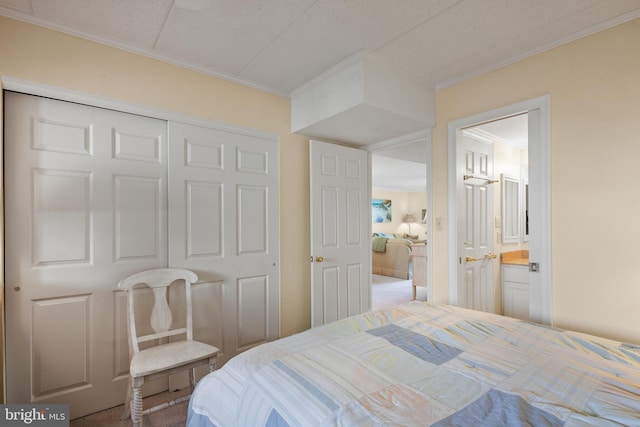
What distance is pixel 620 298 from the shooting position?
1.78 meters

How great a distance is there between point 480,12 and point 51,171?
2717 millimetres

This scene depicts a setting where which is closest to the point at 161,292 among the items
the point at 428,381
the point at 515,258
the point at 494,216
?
the point at 428,381

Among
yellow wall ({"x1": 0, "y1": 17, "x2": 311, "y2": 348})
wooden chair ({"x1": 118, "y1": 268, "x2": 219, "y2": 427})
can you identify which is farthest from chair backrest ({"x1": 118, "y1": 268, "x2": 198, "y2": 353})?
yellow wall ({"x1": 0, "y1": 17, "x2": 311, "y2": 348})

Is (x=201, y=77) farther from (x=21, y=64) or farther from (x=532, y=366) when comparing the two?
(x=532, y=366)

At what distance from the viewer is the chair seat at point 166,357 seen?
1.64 metres

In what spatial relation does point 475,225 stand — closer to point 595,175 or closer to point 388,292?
point 595,175

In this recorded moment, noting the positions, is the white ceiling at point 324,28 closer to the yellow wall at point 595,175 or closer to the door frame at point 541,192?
the yellow wall at point 595,175

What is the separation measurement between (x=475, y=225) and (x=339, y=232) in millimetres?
1328

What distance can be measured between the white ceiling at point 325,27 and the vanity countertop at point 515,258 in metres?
2.14

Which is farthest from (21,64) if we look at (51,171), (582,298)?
(582,298)

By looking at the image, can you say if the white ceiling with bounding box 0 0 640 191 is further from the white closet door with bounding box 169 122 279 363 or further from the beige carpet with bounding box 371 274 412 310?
the beige carpet with bounding box 371 274 412 310

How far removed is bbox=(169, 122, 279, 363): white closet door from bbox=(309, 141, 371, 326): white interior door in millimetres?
382

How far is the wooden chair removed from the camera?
5.35 feet

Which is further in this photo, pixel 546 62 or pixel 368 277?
pixel 368 277
